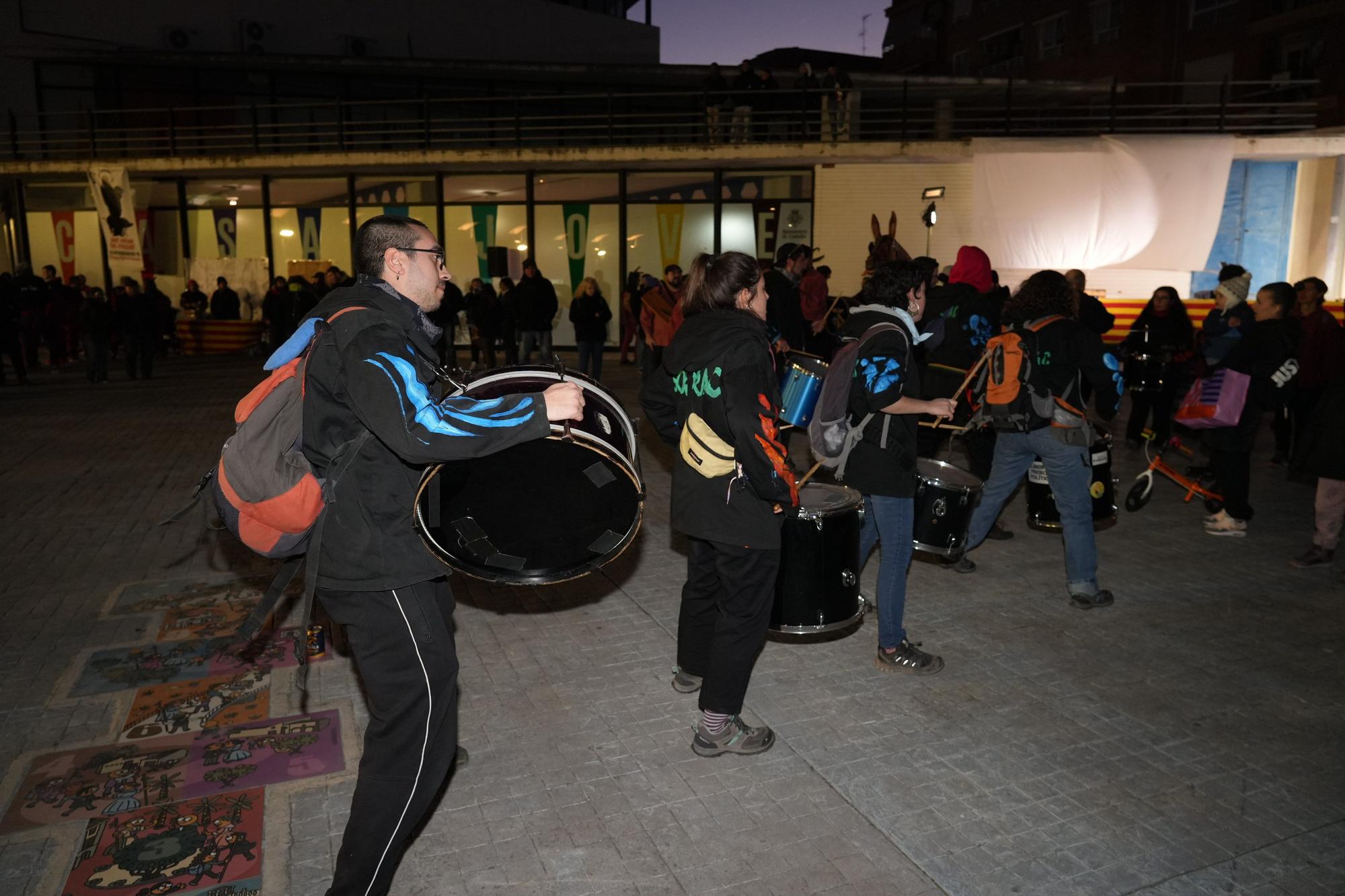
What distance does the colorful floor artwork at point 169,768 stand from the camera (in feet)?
11.8

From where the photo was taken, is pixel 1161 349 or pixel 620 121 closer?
pixel 1161 349

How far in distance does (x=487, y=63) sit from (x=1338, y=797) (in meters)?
24.3

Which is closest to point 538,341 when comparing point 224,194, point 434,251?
point 224,194

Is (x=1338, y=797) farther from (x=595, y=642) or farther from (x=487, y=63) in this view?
(x=487, y=63)

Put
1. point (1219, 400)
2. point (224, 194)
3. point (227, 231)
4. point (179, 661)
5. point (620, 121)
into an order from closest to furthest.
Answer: point (179, 661), point (1219, 400), point (224, 194), point (227, 231), point (620, 121)

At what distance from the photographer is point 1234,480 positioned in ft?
23.9

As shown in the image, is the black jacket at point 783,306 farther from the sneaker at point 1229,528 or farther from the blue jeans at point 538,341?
the blue jeans at point 538,341

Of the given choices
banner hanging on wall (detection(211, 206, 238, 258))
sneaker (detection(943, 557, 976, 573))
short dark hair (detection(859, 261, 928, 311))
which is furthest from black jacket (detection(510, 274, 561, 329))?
short dark hair (detection(859, 261, 928, 311))

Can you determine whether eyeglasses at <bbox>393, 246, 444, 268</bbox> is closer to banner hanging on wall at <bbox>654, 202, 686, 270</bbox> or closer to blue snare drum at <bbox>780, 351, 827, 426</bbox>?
blue snare drum at <bbox>780, 351, 827, 426</bbox>

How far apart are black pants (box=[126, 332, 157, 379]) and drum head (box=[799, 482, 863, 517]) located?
16114mm

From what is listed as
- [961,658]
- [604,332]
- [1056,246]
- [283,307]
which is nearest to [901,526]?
[961,658]

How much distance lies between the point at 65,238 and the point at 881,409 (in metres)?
26.0

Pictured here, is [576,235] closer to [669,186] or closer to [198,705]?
[669,186]

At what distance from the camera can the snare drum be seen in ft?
17.0
